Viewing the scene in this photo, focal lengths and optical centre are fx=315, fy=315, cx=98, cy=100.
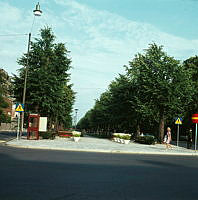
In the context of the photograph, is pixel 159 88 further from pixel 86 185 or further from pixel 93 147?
pixel 86 185

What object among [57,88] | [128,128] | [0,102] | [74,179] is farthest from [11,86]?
[74,179]

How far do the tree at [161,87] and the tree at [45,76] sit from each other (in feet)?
35.8

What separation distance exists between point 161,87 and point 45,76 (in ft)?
48.7

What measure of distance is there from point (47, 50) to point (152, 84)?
14404mm

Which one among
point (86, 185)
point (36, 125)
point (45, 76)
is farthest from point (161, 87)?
point (86, 185)

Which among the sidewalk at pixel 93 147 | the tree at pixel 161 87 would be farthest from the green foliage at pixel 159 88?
the sidewalk at pixel 93 147

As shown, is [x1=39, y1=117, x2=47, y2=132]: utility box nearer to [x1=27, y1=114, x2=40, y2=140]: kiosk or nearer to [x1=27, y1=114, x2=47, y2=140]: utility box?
[x1=27, y1=114, x2=47, y2=140]: utility box

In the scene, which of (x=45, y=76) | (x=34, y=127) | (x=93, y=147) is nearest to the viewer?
(x=93, y=147)

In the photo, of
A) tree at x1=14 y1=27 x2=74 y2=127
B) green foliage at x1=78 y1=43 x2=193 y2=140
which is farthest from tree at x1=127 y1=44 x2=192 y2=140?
tree at x1=14 y1=27 x2=74 y2=127

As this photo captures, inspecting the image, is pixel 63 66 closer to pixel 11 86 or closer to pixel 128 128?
pixel 11 86

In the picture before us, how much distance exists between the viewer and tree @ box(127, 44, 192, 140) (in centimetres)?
3897

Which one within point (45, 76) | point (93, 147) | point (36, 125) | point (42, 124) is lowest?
point (93, 147)

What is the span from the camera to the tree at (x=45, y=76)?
32.3m

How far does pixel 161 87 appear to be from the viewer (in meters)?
38.9
